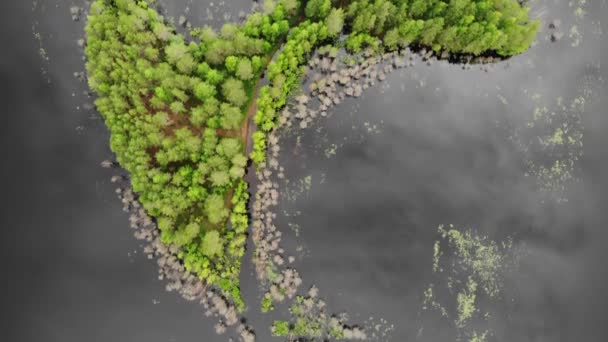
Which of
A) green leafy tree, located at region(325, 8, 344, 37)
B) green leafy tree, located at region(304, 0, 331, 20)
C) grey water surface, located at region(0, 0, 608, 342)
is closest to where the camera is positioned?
green leafy tree, located at region(304, 0, 331, 20)

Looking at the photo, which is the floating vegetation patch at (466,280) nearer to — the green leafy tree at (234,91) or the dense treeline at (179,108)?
the dense treeline at (179,108)

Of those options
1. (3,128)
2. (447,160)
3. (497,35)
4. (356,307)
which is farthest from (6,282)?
(497,35)

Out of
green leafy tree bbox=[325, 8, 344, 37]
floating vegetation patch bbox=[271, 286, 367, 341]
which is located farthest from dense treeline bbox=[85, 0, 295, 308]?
floating vegetation patch bbox=[271, 286, 367, 341]

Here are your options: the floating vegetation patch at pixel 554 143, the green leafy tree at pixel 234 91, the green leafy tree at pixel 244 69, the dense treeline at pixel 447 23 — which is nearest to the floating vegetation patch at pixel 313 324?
the green leafy tree at pixel 234 91

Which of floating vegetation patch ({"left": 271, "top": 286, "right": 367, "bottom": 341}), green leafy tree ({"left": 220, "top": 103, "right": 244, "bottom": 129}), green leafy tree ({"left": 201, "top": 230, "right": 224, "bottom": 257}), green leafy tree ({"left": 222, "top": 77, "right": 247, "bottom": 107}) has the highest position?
green leafy tree ({"left": 222, "top": 77, "right": 247, "bottom": 107})

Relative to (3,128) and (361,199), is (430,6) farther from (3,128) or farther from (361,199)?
(3,128)

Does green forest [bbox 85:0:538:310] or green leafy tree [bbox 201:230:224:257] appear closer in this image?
green forest [bbox 85:0:538:310]

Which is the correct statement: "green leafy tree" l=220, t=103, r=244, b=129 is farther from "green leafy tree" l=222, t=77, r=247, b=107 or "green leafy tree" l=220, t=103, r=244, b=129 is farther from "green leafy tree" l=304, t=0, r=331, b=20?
"green leafy tree" l=304, t=0, r=331, b=20

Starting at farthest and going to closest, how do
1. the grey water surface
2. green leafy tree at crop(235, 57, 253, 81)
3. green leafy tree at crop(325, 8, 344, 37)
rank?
the grey water surface
green leafy tree at crop(325, 8, 344, 37)
green leafy tree at crop(235, 57, 253, 81)

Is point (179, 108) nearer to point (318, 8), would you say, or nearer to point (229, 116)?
point (229, 116)

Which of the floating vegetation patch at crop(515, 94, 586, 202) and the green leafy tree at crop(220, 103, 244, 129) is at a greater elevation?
the floating vegetation patch at crop(515, 94, 586, 202)
